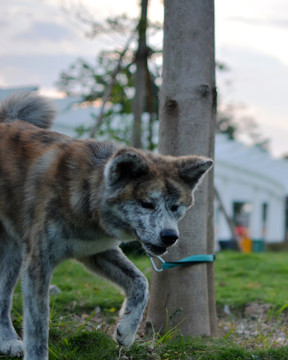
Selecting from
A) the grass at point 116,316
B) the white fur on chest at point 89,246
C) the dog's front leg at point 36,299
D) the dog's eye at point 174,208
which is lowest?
the grass at point 116,316

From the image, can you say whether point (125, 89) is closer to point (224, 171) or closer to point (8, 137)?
point (8, 137)

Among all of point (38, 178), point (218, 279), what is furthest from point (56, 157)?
point (218, 279)

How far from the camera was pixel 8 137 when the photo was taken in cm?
427

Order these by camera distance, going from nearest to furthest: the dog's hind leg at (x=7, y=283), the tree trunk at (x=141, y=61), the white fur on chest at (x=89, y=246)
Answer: the white fur on chest at (x=89, y=246), the dog's hind leg at (x=7, y=283), the tree trunk at (x=141, y=61)

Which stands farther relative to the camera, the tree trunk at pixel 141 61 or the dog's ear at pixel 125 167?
the tree trunk at pixel 141 61

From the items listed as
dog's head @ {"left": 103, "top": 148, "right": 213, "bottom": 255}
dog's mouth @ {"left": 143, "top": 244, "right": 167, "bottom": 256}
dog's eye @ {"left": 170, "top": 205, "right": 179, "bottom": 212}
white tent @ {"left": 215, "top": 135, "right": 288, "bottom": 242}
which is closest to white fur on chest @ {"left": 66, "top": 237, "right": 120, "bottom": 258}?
dog's head @ {"left": 103, "top": 148, "right": 213, "bottom": 255}

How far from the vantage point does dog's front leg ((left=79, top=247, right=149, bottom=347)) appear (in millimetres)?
3850

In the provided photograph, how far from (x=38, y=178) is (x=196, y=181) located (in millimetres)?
1168

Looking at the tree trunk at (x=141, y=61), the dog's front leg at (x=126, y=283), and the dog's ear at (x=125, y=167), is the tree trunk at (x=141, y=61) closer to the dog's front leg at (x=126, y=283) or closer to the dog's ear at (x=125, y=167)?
the dog's front leg at (x=126, y=283)

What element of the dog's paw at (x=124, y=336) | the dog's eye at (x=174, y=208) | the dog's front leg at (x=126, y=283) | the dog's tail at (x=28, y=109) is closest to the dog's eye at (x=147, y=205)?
the dog's eye at (x=174, y=208)

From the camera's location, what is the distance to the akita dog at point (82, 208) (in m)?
3.65

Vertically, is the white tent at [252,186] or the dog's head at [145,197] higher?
the dog's head at [145,197]

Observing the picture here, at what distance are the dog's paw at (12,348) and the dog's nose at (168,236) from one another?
150 cm

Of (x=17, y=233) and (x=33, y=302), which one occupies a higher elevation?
(x=17, y=233)
